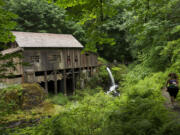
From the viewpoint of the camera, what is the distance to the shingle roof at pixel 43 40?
17.1 m

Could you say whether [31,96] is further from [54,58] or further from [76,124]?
[76,124]

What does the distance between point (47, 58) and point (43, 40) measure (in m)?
2.28

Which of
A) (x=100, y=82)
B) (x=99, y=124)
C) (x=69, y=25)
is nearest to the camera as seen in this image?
(x=99, y=124)

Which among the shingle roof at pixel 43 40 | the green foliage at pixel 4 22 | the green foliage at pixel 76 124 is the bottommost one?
the green foliage at pixel 76 124

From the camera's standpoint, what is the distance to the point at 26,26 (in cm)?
2559

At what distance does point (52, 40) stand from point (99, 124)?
17.0m

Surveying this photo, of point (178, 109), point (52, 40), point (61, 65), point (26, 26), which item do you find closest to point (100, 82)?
point (61, 65)

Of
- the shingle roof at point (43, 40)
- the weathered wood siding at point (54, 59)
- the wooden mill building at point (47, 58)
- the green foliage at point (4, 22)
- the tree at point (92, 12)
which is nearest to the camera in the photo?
the tree at point (92, 12)

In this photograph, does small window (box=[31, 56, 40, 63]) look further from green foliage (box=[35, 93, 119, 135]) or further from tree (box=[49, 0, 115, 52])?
tree (box=[49, 0, 115, 52])

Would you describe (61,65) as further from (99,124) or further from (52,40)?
(99,124)

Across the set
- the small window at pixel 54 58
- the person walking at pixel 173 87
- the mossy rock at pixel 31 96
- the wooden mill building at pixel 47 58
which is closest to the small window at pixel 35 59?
the wooden mill building at pixel 47 58

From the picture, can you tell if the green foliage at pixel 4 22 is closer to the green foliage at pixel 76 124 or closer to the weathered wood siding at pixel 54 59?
the green foliage at pixel 76 124

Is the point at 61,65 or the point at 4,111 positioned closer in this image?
the point at 4,111

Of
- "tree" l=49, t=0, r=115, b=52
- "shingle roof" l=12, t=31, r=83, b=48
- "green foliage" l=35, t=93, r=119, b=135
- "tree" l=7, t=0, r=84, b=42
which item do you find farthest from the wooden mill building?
"tree" l=49, t=0, r=115, b=52
